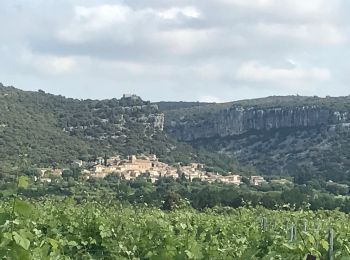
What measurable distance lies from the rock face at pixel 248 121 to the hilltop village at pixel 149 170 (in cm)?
2929

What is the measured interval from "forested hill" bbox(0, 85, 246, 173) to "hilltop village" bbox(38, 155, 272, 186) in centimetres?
152

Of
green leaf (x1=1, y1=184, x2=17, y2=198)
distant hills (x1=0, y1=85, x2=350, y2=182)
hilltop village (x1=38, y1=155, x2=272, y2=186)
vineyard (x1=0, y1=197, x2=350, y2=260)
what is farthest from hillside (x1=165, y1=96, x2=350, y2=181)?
green leaf (x1=1, y1=184, x2=17, y2=198)

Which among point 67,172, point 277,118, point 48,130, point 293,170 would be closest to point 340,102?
point 277,118

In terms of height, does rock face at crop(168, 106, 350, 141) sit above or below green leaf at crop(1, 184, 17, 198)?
below

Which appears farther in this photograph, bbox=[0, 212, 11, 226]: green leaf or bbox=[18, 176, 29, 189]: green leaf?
bbox=[0, 212, 11, 226]: green leaf

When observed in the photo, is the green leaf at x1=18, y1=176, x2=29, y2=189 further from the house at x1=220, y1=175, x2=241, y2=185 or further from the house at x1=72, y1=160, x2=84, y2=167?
the house at x1=220, y1=175, x2=241, y2=185

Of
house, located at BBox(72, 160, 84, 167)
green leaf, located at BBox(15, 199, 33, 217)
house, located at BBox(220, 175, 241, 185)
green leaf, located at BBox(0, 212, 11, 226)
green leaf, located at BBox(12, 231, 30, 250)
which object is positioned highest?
green leaf, located at BBox(15, 199, 33, 217)

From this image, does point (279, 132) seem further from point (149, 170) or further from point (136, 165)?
point (149, 170)

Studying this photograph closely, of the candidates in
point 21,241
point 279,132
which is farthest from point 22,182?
point 279,132

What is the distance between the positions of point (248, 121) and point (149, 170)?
2035 inches

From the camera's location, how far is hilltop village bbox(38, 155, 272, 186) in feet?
251

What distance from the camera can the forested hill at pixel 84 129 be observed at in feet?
251

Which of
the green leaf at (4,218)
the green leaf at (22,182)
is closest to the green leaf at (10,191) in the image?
the green leaf at (22,182)

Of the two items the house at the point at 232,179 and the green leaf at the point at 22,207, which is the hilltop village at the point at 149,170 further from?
the green leaf at the point at 22,207
